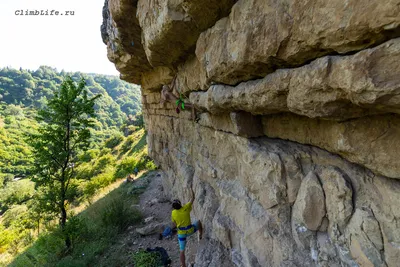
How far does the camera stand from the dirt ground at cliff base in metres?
5.30

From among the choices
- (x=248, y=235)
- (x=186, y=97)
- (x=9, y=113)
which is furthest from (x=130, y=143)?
(x=9, y=113)

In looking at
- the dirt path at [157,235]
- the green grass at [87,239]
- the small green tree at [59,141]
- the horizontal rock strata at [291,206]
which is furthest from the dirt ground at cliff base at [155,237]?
the small green tree at [59,141]

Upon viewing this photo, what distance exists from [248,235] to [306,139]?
64.8 inches

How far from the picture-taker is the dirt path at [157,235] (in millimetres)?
5285

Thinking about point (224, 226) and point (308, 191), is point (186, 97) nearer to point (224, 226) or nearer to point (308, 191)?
point (224, 226)

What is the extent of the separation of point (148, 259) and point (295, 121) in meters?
4.88

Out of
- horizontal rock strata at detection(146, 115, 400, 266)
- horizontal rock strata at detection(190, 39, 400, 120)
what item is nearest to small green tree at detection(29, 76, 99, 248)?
horizontal rock strata at detection(146, 115, 400, 266)

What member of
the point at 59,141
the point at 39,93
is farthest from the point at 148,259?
the point at 39,93

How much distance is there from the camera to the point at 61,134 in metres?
7.85

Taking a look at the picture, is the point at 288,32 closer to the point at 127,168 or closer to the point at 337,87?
the point at 337,87

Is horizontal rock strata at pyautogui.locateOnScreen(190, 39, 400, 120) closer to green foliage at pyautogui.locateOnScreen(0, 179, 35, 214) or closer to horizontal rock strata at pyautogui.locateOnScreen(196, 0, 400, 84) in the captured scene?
horizontal rock strata at pyautogui.locateOnScreen(196, 0, 400, 84)

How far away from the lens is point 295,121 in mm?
2586

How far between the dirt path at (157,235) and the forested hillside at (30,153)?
3.00 meters

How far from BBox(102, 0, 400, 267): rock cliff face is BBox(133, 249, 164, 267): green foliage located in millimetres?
1667
